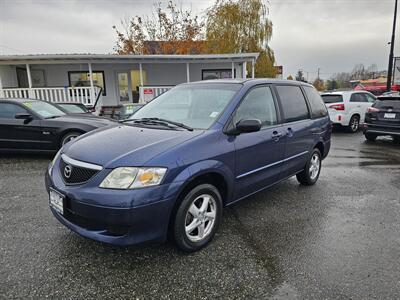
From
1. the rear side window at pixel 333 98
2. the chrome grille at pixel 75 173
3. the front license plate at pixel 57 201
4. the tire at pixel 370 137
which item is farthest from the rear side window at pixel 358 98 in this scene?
the front license plate at pixel 57 201

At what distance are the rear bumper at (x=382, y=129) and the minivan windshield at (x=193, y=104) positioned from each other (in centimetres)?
722

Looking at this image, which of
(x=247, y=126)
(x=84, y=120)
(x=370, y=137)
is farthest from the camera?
(x=370, y=137)

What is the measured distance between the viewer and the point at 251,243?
126 inches

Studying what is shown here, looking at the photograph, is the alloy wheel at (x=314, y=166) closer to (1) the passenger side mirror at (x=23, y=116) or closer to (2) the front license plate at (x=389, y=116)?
(2) the front license plate at (x=389, y=116)

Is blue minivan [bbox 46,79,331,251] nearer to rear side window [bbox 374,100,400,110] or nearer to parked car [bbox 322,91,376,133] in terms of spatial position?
rear side window [bbox 374,100,400,110]

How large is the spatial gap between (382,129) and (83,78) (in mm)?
14822

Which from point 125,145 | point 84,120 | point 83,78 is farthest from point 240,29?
point 125,145

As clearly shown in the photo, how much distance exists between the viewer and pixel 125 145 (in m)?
2.81

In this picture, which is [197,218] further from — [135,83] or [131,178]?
[135,83]

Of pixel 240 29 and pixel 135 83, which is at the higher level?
pixel 240 29

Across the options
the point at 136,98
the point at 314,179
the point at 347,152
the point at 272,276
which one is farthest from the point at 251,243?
the point at 136,98

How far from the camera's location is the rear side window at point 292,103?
4215mm

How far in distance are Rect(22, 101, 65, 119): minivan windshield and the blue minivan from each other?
411 centimetres

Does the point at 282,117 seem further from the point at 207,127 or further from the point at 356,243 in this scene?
the point at 356,243
